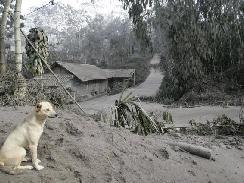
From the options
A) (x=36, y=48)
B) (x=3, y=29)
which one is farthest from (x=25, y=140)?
(x=3, y=29)

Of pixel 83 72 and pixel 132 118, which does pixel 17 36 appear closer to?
pixel 132 118

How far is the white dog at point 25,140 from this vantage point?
4844mm

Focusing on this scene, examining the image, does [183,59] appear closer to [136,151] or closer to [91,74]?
[91,74]

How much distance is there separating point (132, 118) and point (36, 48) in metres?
3.06

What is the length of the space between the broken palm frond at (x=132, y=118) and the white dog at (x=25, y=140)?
4340mm

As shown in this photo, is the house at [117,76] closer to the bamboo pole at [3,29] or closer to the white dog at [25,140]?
the bamboo pole at [3,29]

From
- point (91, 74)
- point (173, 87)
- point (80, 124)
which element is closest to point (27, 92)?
point (80, 124)

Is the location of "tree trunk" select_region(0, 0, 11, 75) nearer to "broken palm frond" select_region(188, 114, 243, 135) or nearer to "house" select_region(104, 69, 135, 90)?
"broken palm frond" select_region(188, 114, 243, 135)

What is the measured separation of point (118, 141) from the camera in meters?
7.00

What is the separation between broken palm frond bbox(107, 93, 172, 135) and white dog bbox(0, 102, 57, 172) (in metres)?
4.34

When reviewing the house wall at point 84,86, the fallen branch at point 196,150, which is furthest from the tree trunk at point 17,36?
the house wall at point 84,86

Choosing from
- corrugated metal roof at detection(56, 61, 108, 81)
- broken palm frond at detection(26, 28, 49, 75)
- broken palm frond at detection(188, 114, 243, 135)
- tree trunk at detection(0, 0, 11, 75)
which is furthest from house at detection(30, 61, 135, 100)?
broken palm frond at detection(26, 28, 49, 75)

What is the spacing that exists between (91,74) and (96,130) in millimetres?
33374

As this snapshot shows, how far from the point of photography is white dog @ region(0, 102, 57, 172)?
191 inches
